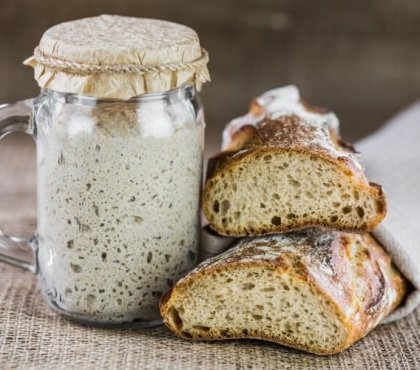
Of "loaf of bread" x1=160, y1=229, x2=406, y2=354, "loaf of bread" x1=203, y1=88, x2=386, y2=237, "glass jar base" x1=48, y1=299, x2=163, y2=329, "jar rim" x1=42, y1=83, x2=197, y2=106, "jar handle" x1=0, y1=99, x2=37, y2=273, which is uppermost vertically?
"jar rim" x1=42, y1=83, x2=197, y2=106

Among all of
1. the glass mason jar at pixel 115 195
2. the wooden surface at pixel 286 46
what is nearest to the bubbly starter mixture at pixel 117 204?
the glass mason jar at pixel 115 195

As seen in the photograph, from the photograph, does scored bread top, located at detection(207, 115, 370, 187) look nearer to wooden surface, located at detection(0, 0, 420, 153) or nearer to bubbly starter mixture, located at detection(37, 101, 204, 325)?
bubbly starter mixture, located at detection(37, 101, 204, 325)

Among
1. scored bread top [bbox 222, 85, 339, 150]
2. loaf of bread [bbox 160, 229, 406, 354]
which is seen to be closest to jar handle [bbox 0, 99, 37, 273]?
loaf of bread [bbox 160, 229, 406, 354]

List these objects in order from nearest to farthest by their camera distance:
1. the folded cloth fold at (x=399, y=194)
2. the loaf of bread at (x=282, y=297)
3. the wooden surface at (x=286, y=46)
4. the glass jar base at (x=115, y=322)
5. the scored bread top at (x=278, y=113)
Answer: the loaf of bread at (x=282, y=297) < the glass jar base at (x=115, y=322) < the folded cloth fold at (x=399, y=194) < the scored bread top at (x=278, y=113) < the wooden surface at (x=286, y=46)

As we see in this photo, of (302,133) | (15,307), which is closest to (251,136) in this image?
(302,133)

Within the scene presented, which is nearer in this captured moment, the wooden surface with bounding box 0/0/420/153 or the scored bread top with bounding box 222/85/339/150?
the scored bread top with bounding box 222/85/339/150

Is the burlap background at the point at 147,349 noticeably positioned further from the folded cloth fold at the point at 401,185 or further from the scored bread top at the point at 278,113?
the scored bread top at the point at 278,113
